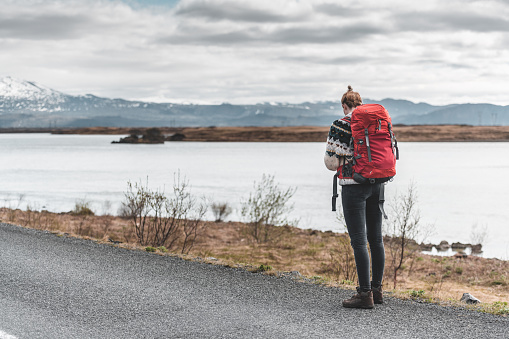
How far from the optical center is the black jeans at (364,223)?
5.95 metres

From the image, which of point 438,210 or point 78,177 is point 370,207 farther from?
point 78,177

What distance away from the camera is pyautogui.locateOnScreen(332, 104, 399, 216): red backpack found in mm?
5715

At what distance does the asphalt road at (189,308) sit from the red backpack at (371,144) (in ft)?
4.95

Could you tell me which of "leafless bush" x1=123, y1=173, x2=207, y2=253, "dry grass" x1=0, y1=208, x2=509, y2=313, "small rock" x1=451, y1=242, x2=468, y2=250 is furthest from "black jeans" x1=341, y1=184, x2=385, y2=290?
"small rock" x1=451, y1=242, x2=468, y2=250

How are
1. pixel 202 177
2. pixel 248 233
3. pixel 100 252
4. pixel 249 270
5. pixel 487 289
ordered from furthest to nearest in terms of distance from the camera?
pixel 202 177 → pixel 248 233 → pixel 487 289 → pixel 100 252 → pixel 249 270

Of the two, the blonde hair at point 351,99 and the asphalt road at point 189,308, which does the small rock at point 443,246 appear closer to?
the asphalt road at point 189,308

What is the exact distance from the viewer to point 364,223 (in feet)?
19.8

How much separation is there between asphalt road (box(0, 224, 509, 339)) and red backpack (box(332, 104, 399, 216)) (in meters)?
1.51

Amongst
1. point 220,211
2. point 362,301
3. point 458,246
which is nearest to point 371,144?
point 362,301

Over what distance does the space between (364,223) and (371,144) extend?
0.90m

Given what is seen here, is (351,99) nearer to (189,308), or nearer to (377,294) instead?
(377,294)

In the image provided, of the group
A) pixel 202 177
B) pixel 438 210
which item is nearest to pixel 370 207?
pixel 438 210

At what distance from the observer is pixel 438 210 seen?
90.9 feet

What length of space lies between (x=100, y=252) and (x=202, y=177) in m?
34.9
